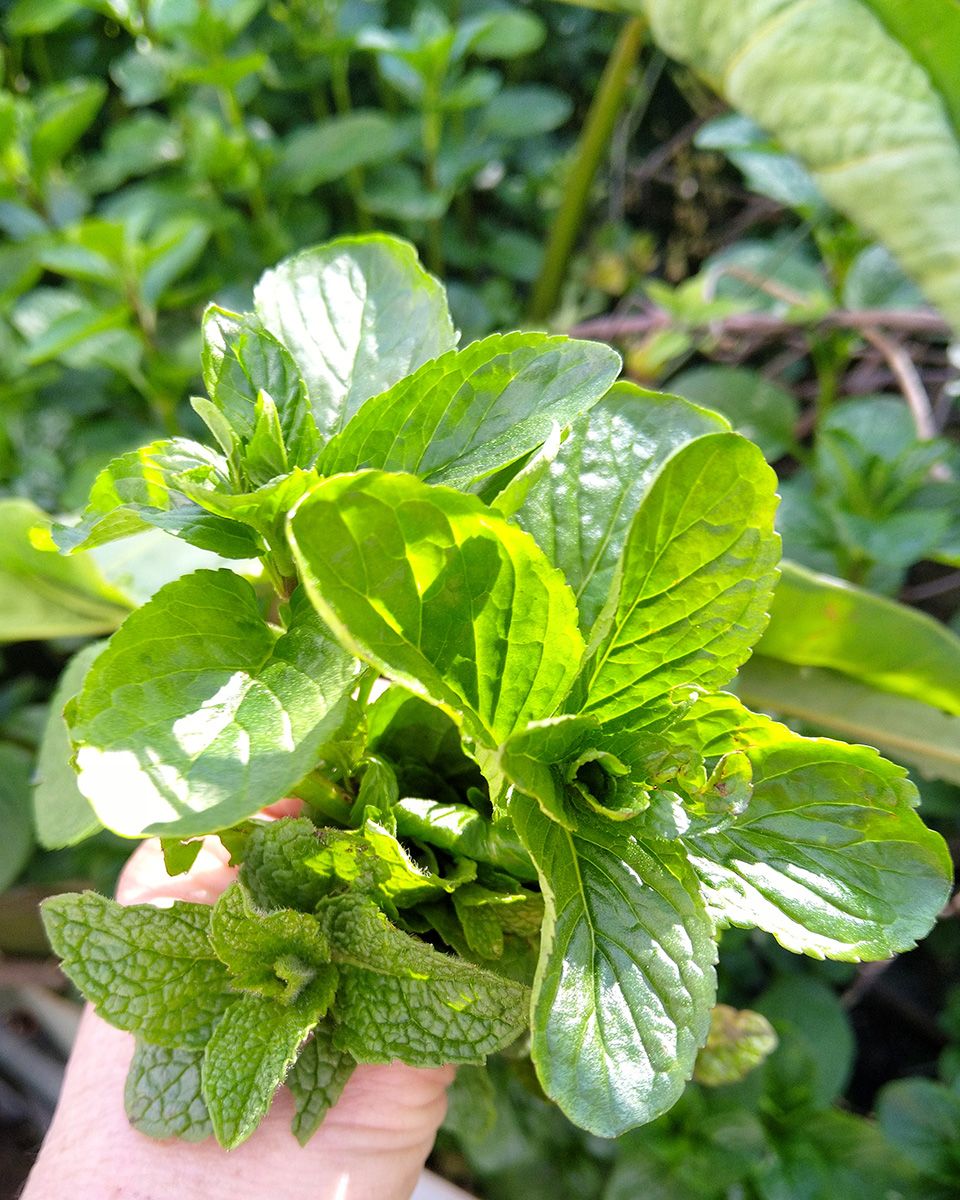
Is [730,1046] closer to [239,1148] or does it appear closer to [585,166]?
[239,1148]

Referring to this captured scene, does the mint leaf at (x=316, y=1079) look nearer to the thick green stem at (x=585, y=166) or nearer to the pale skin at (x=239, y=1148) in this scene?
the pale skin at (x=239, y=1148)

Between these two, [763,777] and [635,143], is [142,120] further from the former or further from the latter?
[763,777]

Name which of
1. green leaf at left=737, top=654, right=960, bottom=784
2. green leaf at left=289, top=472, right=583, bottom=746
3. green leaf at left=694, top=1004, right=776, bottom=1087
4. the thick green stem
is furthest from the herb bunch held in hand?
the thick green stem

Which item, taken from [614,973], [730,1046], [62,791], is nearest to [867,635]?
[730,1046]

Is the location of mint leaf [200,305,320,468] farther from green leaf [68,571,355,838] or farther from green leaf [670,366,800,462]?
green leaf [670,366,800,462]

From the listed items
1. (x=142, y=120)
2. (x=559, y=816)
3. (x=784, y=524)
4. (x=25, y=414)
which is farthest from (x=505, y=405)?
(x=142, y=120)

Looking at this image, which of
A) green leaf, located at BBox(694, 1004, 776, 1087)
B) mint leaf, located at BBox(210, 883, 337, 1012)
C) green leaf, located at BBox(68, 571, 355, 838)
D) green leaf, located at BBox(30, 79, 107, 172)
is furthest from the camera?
green leaf, located at BBox(30, 79, 107, 172)

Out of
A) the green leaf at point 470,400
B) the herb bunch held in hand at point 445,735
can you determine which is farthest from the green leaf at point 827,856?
the green leaf at point 470,400
